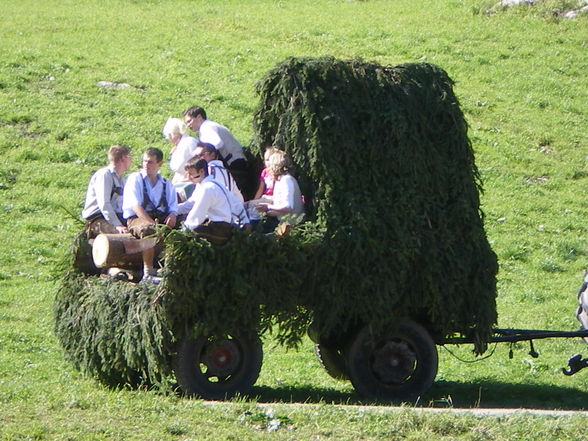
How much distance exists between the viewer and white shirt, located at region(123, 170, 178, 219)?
36.0 ft

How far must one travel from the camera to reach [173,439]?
8.41 meters

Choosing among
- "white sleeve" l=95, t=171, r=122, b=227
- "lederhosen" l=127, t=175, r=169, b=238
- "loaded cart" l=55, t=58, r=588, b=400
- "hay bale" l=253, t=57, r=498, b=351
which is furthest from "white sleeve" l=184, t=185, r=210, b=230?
"white sleeve" l=95, t=171, r=122, b=227

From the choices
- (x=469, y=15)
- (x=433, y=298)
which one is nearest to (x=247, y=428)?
(x=433, y=298)

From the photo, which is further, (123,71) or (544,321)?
(123,71)

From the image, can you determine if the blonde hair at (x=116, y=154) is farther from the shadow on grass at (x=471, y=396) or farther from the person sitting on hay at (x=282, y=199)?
the shadow on grass at (x=471, y=396)

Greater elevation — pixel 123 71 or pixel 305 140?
pixel 123 71

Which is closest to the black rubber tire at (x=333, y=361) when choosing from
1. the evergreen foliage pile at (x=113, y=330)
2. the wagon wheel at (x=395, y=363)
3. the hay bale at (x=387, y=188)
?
the wagon wheel at (x=395, y=363)

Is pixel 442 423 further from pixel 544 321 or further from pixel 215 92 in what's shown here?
pixel 215 92

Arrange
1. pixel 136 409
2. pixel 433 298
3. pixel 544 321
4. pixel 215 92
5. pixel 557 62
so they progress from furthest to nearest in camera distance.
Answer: pixel 557 62 < pixel 215 92 < pixel 544 321 < pixel 433 298 < pixel 136 409

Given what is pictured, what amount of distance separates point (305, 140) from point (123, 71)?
15161 millimetres

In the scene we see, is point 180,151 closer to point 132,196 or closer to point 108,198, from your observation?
point 108,198

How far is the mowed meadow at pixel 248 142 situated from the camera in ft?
29.7

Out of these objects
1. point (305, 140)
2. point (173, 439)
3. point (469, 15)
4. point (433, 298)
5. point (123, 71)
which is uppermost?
point (469, 15)

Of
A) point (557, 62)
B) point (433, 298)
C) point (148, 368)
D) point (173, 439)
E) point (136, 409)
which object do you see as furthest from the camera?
point (557, 62)
